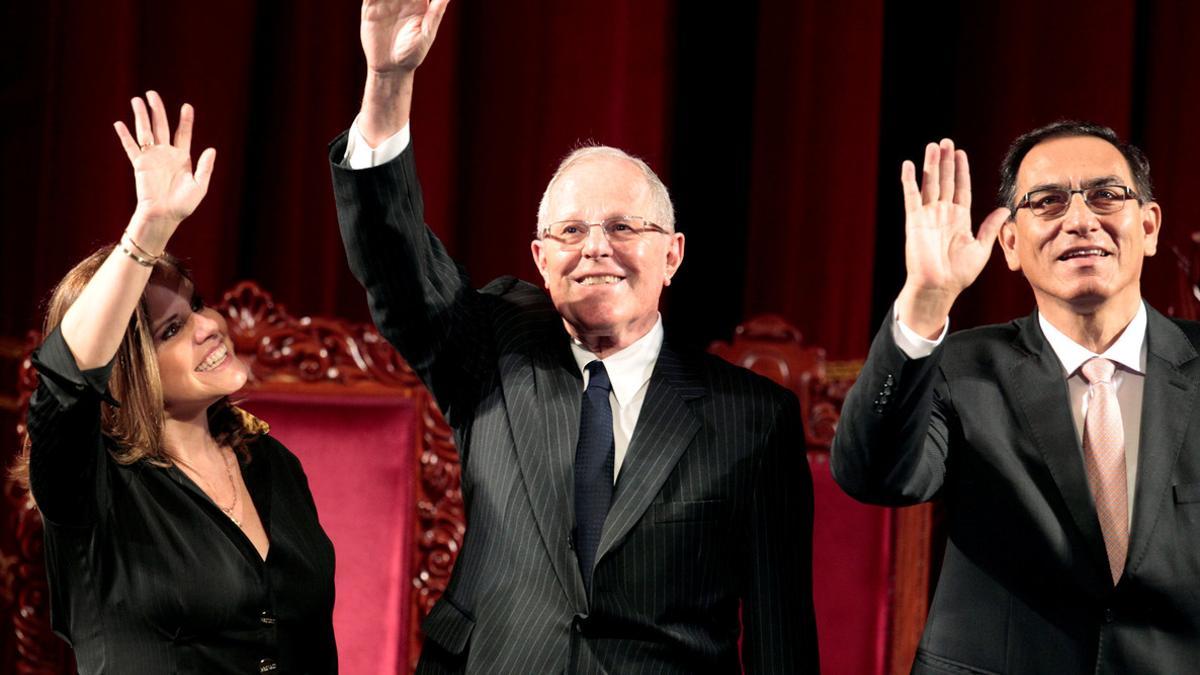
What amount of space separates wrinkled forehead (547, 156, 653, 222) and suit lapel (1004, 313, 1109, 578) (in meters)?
0.52

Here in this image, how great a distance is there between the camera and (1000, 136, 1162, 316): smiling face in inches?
71.5

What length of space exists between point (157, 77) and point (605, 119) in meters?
0.94

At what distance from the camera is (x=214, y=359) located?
1.93m

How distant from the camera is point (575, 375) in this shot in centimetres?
184

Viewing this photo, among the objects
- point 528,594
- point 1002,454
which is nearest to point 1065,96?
point 1002,454

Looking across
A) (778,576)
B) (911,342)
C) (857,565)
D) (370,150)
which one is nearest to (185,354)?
(370,150)

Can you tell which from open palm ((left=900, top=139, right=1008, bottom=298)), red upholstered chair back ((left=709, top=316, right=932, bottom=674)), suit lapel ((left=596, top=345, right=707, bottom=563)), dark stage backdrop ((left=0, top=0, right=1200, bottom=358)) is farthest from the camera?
dark stage backdrop ((left=0, top=0, right=1200, bottom=358))

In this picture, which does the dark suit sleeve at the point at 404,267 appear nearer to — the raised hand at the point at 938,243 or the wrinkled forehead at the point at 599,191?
the wrinkled forehead at the point at 599,191

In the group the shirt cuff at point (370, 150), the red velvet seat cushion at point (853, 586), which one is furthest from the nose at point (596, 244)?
the red velvet seat cushion at point (853, 586)

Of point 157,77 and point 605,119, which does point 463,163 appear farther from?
point 157,77

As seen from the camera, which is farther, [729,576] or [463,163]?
[463,163]

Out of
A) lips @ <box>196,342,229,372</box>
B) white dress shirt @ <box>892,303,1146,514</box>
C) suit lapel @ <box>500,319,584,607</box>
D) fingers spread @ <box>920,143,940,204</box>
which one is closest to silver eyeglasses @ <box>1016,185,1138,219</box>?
white dress shirt @ <box>892,303,1146,514</box>

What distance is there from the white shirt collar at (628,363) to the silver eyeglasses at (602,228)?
13 cm

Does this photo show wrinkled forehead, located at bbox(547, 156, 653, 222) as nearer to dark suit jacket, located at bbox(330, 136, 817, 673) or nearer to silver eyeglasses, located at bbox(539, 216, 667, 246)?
silver eyeglasses, located at bbox(539, 216, 667, 246)
